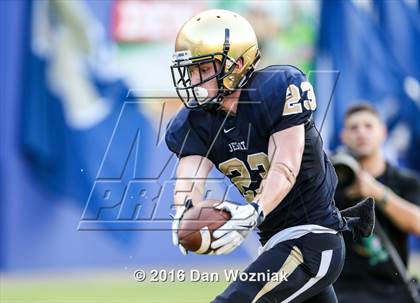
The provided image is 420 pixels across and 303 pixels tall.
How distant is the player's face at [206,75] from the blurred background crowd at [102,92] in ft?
20.5

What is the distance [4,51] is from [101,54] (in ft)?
3.53

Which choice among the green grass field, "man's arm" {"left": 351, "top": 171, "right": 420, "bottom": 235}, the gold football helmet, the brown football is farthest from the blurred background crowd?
the brown football

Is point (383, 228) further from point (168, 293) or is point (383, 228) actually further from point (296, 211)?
point (168, 293)

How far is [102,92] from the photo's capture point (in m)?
10.5

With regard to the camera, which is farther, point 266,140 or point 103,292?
point 103,292

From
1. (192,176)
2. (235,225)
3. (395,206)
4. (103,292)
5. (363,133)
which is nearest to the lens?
(235,225)

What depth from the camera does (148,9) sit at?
1078cm

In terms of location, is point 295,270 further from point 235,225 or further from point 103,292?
point 103,292

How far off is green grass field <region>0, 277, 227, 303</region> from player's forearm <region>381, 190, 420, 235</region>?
210 centimetres

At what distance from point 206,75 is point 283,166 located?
0.55 metres

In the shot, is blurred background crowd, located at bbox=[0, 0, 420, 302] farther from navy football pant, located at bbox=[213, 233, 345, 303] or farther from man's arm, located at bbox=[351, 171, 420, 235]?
navy football pant, located at bbox=[213, 233, 345, 303]

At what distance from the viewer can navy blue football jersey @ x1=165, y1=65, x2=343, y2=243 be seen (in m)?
3.72

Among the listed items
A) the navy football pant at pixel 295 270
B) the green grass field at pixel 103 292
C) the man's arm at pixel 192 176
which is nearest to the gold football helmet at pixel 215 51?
the man's arm at pixel 192 176

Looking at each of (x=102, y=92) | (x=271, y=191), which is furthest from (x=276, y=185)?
(x=102, y=92)
